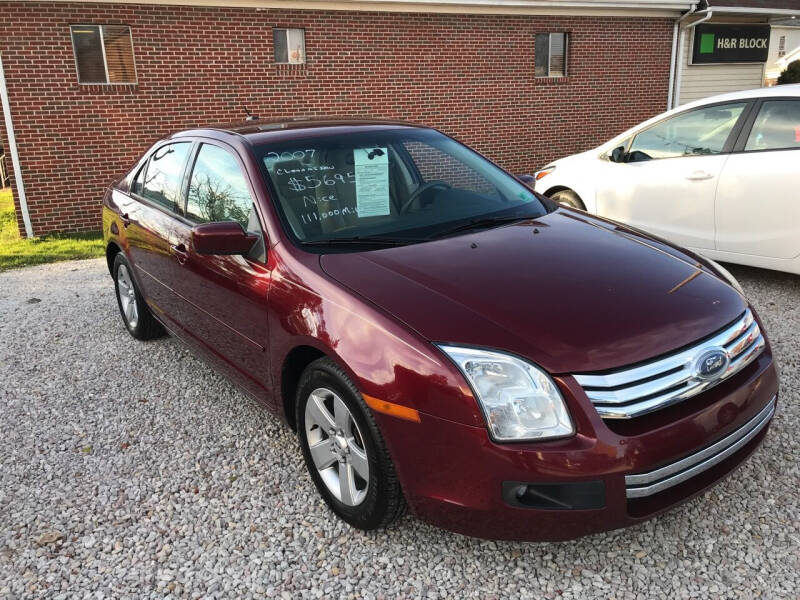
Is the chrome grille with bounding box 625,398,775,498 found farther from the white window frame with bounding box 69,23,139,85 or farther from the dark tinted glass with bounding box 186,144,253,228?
the white window frame with bounding box 69,23,139,85

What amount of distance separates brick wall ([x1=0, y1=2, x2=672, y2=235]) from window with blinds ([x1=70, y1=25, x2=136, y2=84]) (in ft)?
0.47

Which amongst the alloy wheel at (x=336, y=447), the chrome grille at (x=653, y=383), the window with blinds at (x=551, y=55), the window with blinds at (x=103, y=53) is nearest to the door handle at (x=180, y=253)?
the alloy wheel at (x=336, y=447)

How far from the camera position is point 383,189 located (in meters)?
3.36

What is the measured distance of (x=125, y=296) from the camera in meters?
5.11

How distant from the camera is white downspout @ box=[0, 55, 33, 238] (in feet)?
29.0

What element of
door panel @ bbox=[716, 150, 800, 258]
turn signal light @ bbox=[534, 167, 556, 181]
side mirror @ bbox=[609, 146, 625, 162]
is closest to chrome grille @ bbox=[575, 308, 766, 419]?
door panel @ bbox=[716, 150, 800, 258]

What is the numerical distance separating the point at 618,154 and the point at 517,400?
14.9ft

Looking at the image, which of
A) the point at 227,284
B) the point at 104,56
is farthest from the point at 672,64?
the point at 227,284

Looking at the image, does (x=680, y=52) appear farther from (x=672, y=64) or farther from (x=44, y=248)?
(x=44, y=248)

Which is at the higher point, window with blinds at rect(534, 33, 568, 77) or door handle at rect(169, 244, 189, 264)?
window with blinds at rect(534, 33, 568, 77)

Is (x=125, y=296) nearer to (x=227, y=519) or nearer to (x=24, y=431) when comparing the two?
(x=24, y=431)

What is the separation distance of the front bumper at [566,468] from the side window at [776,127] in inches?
138

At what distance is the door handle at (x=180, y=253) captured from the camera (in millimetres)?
3627

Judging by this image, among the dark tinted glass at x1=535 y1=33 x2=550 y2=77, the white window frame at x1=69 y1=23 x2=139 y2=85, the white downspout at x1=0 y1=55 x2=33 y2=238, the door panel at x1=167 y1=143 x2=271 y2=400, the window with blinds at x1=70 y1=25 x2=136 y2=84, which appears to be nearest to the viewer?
the door panel at x1=167 y1=143 x2=271 y2=400
